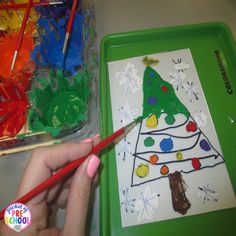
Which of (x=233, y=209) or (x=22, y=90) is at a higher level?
(x=22, y=90)

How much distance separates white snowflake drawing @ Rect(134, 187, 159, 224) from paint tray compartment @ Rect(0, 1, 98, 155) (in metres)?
0.17

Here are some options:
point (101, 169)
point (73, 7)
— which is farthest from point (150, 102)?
point (73, 7)

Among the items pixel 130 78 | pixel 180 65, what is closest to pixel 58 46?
pixel 130 78

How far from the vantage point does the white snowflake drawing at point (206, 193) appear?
464 mm

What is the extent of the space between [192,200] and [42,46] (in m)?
0.48

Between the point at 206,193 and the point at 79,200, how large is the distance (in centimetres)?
24

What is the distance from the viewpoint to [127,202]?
1.57 ft

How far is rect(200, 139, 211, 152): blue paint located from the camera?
0.51 m

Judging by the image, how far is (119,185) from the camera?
0.50 metres

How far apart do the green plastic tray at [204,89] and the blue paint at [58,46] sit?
66 millimetres

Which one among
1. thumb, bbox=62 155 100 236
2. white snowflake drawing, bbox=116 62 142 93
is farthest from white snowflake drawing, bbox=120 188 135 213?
white snowflake drawing, bbox=116 62 142 93

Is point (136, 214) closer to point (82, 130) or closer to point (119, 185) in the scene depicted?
point (119, 185)

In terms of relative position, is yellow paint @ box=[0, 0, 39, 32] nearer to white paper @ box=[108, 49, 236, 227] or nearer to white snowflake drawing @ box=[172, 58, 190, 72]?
white paper @ box=[108, 49, 236, 227]

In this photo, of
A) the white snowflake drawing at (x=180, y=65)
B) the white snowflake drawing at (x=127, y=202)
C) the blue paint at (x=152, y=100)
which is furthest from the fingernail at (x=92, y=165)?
the white snowflake drawing at (x=180, y=65)
